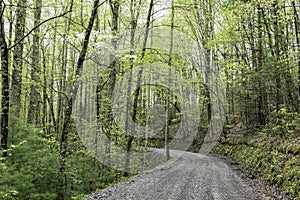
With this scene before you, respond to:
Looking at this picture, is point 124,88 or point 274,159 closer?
point 274,159

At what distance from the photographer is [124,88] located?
12328 mm

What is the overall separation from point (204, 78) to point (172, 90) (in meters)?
4.49

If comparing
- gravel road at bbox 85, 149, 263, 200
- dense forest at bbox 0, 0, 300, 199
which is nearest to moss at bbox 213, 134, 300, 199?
dense forest at bbox 0, 0, 300, 199

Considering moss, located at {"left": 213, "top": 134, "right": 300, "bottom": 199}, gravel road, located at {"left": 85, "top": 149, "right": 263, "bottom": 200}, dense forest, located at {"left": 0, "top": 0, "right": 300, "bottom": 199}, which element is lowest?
gravel road, located at {"left": 85, "top": 149, "right": 263, "bottom": 200}

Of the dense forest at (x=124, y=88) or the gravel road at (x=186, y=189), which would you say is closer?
the gravel road at (x=186, y=189)

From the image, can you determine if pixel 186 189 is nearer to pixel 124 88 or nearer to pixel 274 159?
pixel 274 159

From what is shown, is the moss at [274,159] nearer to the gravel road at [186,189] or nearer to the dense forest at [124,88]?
the dense forest at [124,88]

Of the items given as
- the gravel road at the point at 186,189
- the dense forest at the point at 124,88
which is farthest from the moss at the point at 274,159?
the gravel road at the point at 186,189

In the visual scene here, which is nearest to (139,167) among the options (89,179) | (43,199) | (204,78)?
(89,179)

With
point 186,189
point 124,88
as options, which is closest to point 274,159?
point 186,189

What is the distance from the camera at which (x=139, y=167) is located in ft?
41.5

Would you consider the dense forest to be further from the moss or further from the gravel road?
the gravel road

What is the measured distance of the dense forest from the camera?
774cm

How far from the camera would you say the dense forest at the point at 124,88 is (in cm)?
774
